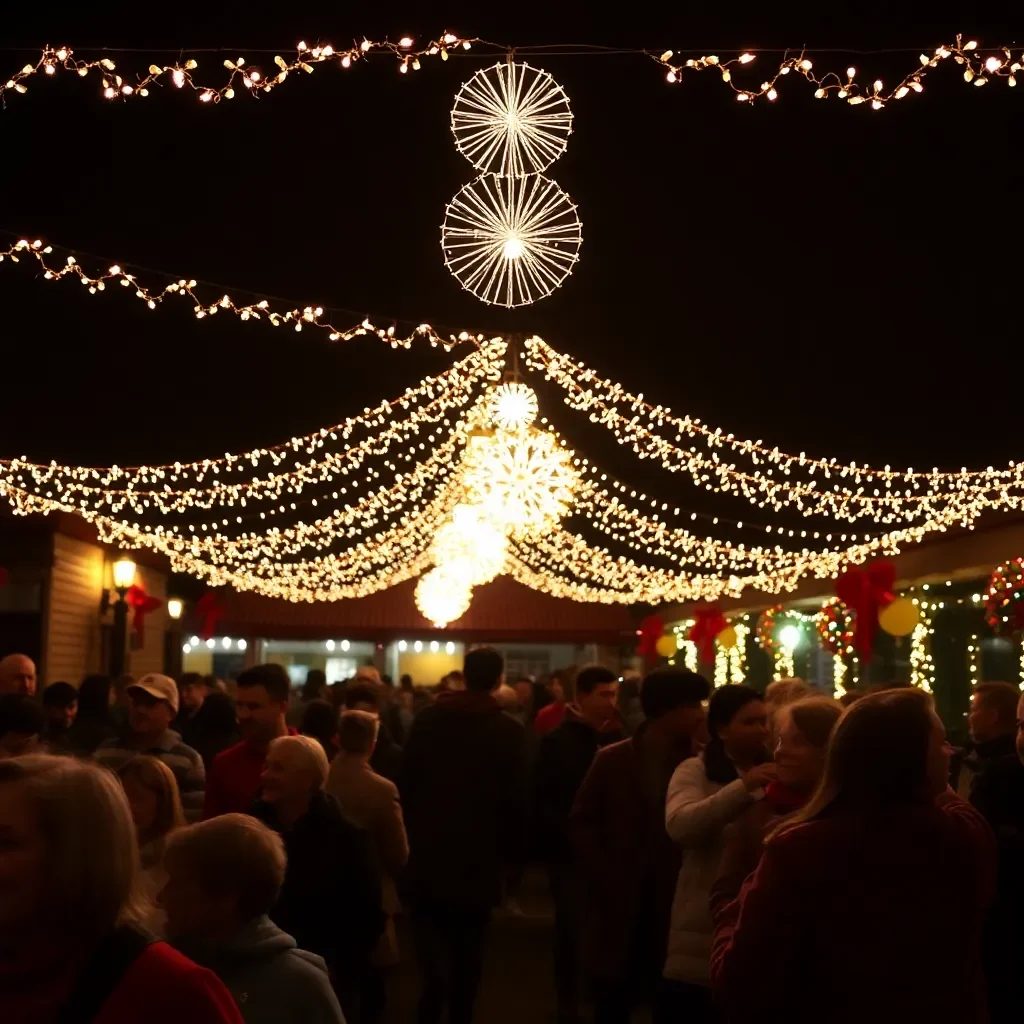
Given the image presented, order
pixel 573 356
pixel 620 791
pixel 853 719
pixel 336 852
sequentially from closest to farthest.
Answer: pixel 853 719, pixel 336 852, pixel 620 791, pixel 573 356

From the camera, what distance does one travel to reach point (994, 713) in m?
6.43

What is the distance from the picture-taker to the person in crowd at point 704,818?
4.62 m

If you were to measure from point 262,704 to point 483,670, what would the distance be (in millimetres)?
1229

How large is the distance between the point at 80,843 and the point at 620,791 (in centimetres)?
387

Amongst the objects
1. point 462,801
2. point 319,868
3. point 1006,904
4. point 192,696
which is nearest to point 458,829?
point 462,801

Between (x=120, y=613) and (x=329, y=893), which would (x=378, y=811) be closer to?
(x=329, y=893)

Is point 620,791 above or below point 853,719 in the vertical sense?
below

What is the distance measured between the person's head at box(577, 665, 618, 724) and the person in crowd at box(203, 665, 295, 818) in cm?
227

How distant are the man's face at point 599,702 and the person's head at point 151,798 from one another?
3.81 m

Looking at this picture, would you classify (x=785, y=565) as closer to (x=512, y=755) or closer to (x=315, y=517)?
(x=315, y=517)

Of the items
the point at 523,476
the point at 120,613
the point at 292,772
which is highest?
the point at 523,476

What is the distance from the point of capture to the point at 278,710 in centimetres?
626

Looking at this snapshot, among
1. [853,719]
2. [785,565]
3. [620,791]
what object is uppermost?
[785,565]

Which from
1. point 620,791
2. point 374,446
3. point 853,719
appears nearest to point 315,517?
point 374,446
